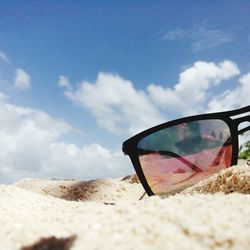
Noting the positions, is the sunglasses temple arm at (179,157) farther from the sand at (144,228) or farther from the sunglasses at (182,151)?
the sand at (144,228)

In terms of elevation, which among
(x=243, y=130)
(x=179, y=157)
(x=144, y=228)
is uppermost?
(x=243, y=130)

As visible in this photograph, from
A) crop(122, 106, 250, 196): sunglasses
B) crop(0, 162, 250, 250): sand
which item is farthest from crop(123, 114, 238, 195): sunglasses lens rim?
crop(0, 162, 250, 250): sand

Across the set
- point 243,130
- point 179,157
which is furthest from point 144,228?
point 243,130

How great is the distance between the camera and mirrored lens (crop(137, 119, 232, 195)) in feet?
12.3

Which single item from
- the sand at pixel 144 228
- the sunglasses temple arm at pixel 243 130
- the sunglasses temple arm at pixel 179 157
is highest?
the sunglasses temple arm at pixel 243 130

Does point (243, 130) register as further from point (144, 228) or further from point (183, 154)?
point (144, 228)

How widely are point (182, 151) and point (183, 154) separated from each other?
0.03 m

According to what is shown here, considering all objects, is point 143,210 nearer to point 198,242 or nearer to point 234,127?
point 198,242

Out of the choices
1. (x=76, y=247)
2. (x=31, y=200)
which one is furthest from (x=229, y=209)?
(x=31, y=200)

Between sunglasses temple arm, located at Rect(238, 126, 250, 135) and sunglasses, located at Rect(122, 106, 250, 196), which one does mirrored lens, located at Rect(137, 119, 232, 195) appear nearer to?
sunglasses, located at Rect(122, 106, 250, 196)

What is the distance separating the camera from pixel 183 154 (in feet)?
12.5

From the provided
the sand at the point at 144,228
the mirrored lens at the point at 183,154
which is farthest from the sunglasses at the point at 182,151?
the sand at the point at 144,228

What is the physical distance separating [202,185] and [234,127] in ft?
2.89

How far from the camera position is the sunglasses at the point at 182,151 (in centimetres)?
376
